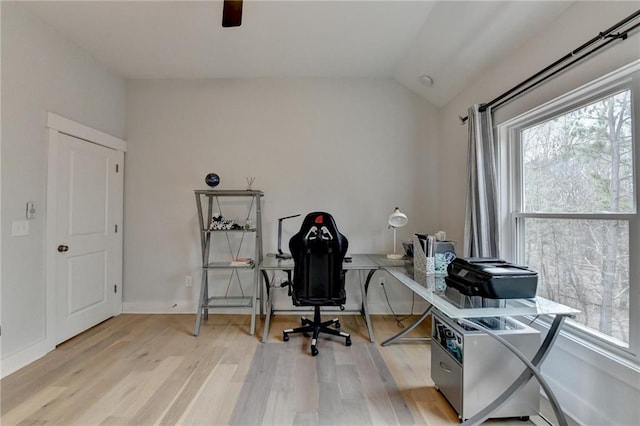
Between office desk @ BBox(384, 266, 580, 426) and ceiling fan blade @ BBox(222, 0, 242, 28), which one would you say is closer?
office desk @ BBox(384, 266, 580, 426)

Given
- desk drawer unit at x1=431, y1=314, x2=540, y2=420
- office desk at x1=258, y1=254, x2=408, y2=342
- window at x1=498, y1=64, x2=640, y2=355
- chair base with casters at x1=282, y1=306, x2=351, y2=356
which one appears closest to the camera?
window at x1=498, y1=64, x2=640, y2=355

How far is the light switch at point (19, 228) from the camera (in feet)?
7.02

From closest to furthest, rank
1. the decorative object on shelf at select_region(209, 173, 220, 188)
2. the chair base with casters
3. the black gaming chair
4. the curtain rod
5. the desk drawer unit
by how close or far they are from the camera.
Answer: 1. the curtain rod
2. the desk drawer unit
3. the black gaming chair
4. the chair base with casters
5. the decorative object on shelf at select_region(209, 173, 220, 188)

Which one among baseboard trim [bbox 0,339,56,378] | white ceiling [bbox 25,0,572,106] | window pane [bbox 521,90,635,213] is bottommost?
baseboard trim [bbox 0,339,56,378]

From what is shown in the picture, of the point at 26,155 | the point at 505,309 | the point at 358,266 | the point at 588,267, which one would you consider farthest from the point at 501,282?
the point at 26,155

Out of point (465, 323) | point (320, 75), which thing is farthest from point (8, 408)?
point (320, 75)

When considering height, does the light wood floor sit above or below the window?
below

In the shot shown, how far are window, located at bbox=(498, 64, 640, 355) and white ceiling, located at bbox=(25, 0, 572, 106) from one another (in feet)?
2.10

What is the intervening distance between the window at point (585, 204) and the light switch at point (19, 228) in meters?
3.89

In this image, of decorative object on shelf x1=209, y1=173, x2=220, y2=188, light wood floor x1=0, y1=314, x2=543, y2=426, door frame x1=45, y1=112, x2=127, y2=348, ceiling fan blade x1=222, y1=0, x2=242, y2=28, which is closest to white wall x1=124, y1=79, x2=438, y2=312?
decorative object on shelf x1=209, y1=173, x2=220, y2=188

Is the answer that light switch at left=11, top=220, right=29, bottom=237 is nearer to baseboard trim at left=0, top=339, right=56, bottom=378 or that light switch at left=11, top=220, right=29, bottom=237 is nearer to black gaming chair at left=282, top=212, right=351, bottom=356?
baseboard trim at left=0, top=339, right=56, bottom=378

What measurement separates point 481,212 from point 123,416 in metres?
2.78

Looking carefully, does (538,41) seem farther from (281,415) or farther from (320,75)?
(281,415)

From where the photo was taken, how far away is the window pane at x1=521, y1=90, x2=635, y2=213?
1.48 meters
